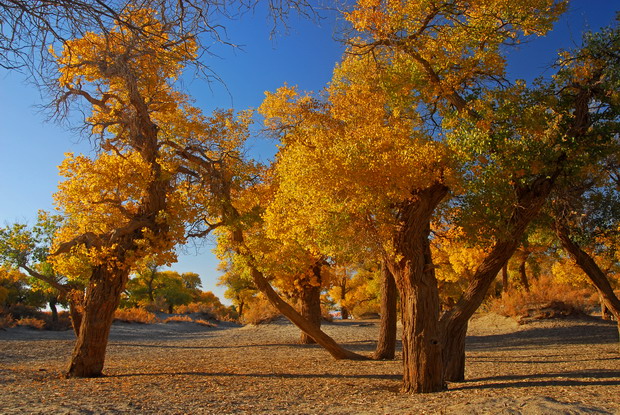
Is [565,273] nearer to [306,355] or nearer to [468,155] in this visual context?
[306,355]

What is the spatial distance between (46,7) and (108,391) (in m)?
6.63

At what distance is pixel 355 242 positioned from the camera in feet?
27.0

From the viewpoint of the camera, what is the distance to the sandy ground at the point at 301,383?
610cm

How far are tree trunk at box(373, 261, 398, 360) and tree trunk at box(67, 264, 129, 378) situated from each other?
7193 millimetres

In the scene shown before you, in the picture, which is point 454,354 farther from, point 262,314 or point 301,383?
point 262,314

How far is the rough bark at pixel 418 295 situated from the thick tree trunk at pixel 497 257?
56 centimetres

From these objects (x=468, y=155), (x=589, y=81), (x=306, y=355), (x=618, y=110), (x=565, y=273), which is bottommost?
(x=306, y=355)

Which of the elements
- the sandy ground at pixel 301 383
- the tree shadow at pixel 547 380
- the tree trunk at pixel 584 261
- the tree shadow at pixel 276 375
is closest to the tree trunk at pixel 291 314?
the sandy ground at pixel 301 383

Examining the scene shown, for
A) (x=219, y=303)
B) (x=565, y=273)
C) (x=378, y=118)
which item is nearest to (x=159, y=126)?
(x=378, y=118)

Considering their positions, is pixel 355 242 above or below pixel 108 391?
above

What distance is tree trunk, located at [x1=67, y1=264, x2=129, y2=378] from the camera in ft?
31.3

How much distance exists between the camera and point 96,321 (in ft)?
31.8

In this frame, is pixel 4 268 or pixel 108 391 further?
pixel 4 268

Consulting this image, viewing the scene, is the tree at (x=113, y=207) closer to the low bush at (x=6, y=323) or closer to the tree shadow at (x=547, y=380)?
the tree shadow at (x=547, y=380)
